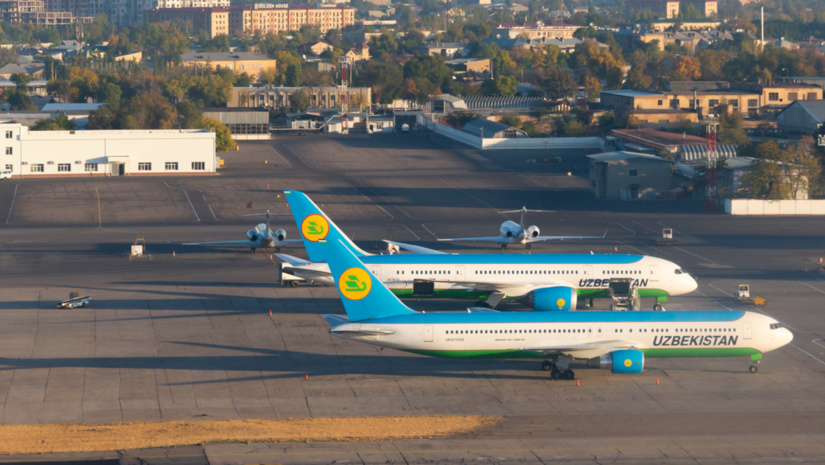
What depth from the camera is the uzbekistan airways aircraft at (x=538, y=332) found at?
174 feet

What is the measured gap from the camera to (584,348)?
53.5 meters

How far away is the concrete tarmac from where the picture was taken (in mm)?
46125

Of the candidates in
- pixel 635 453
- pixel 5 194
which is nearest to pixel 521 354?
pixel 635 453

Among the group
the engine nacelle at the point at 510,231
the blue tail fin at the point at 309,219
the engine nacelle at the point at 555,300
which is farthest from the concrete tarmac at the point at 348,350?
the blue tail fin at the point at 309,219

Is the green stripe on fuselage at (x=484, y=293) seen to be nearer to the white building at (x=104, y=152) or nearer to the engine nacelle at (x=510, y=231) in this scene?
the engine nacelle at (x=510, y=231)

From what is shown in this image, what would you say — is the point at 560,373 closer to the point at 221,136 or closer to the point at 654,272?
the point at 654,272

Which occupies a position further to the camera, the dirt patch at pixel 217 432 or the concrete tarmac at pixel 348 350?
the concrete tarmac at pixel 348 350

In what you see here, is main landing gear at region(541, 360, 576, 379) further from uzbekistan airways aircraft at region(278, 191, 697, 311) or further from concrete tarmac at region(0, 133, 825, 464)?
uzbekistan airways aircraft at region(278, 191, 697, 311)

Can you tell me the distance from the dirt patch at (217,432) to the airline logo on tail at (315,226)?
13.8 metres

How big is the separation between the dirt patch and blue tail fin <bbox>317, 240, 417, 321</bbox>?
6534 mm

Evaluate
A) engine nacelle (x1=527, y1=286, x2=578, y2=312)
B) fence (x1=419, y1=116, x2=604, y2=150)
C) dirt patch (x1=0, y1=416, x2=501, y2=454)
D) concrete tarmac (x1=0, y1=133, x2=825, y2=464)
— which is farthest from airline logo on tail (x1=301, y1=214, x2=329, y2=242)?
fence (x1=419, y1=116, x2=604, y2=150)

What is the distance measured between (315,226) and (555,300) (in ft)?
53.6

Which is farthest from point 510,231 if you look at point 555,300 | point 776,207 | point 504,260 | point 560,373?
point 560,373

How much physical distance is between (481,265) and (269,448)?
28461mm
